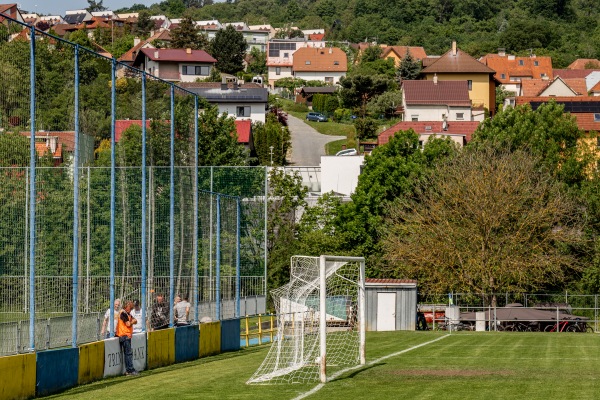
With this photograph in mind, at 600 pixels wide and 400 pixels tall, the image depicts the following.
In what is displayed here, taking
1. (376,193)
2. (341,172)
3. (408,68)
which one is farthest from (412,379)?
(408,68)

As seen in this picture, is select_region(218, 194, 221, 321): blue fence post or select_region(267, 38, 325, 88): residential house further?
select_region(267, 38, 325, 88): residential house

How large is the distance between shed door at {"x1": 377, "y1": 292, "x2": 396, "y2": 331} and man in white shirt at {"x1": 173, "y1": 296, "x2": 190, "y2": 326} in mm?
Answer: 24822

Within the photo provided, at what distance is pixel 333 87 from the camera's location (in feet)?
541

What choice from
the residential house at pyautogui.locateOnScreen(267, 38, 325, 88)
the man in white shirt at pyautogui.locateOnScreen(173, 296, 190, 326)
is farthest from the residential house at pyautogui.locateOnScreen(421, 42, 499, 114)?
the man in white shirt at pyautogui.locateOnScreen(173, 296, 190, 326)

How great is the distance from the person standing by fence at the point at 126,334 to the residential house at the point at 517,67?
155183 millimetres

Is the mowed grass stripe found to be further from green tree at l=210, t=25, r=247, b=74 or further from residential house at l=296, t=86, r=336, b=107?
green tree at l=210, t=25, r=247, b=74

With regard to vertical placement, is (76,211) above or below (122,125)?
below

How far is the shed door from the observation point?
54.5 meters

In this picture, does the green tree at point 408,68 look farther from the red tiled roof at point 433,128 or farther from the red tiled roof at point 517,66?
the red tiled roof at point 433,128

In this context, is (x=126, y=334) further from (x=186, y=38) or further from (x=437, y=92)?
(x=186, y=38)

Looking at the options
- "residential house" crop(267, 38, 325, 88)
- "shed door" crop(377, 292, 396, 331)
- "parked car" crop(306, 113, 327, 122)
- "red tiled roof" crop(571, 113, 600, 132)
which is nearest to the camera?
"shed door" crop(377, 292, 396, 331)

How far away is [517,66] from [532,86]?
18599 mm

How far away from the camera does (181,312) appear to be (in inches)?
1215

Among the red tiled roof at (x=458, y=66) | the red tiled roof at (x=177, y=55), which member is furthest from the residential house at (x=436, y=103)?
the red tiled roof at (x=177, y=55)
